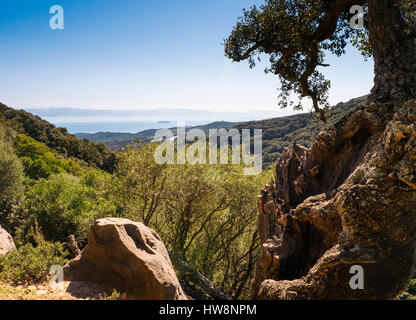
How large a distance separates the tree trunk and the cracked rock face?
2.61 feet

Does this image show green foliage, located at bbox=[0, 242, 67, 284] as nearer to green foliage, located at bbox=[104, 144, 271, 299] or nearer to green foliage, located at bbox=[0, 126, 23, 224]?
green foliage, located at bbox=[104, 144, 271, 299]

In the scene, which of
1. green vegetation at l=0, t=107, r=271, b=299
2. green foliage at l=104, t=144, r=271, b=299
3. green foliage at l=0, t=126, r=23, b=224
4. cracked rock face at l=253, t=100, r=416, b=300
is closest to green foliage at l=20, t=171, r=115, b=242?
green vegetation at l=0, t=107, r=271, b=299

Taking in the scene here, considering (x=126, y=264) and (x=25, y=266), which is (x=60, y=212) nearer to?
(x=25, y=266)

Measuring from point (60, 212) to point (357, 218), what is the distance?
15787mm

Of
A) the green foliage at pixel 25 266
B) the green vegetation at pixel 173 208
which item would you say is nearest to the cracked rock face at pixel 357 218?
the green foliage at pixel 25 266

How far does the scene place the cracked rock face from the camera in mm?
6035

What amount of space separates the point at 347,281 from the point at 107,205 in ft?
50.0

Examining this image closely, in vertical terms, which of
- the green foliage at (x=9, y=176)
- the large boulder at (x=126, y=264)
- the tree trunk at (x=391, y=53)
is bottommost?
the large boulder at (x=126, y=264)

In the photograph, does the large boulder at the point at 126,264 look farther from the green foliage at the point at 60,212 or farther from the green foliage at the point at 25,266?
the green foliage at the point at 60,212

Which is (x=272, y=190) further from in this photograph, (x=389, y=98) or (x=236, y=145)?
(x=236, y=145)

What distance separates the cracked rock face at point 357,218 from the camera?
6.04 metres

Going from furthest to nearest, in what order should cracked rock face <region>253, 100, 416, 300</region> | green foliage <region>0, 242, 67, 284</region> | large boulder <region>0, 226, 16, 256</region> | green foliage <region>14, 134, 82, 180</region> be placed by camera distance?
green foliage <region>14, 134, 82, 180</region> → large boulder <region>0, 226, 16, 256</region> → green foliage <region>0, 242, 67, 284</region> → cracked rock face <region>253, 100, 416, 300</region>

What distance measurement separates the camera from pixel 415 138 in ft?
18.0

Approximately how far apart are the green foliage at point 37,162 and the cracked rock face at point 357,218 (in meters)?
37.3
